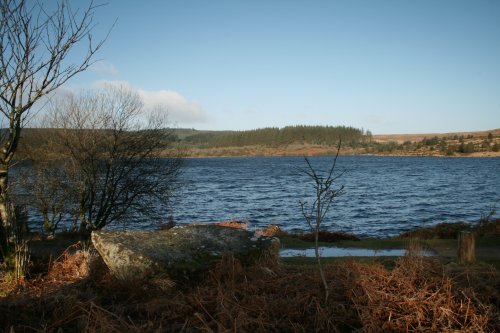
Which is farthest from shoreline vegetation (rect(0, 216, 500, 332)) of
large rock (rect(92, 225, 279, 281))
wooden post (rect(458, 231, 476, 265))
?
wooden post (rect(458, 231, 476, 265))

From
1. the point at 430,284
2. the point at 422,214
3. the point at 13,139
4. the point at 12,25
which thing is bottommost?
the point at 422,214

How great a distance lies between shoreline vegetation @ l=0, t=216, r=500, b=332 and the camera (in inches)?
125

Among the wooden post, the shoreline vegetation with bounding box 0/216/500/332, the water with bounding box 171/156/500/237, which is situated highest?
the shoreline vegetation with bounding box 0/216/500/332

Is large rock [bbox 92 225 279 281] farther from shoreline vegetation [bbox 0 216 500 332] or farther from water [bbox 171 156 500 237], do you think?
water [bbox 171 156 500 237]

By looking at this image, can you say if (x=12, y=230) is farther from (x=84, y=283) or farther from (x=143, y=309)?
(x=143, y=309)

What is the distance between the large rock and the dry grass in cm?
34

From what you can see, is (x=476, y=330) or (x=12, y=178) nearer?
(x=476, y=330)

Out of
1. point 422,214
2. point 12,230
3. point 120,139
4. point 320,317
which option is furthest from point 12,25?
point 422,214

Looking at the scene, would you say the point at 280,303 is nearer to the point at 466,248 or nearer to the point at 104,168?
the point at 466,248

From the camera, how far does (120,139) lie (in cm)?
1964

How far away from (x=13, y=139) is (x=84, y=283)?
2.91 meters

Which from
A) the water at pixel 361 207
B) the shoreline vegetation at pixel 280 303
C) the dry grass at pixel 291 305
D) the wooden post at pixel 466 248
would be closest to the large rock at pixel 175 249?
the shoreline vegetation at pixel 280 303

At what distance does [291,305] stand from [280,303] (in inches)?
4.4

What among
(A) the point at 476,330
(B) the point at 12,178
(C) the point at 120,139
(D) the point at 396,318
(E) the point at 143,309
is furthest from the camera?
(C) the point at 120,139
